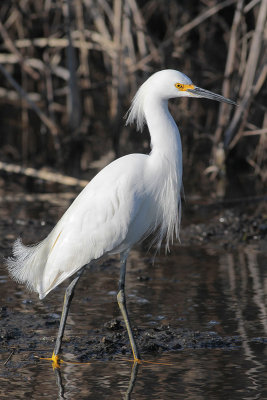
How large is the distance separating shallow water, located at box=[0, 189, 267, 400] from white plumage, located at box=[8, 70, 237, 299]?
1.92 feet

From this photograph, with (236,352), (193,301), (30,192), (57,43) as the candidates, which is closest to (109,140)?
(57,43)

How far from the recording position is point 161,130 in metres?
4.86

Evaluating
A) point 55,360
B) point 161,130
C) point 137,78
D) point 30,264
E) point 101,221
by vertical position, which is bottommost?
point 55,360

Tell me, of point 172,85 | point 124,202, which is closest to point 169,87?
point 172,85

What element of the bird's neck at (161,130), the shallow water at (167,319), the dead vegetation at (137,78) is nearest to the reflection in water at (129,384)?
the shallow water at (167,319)

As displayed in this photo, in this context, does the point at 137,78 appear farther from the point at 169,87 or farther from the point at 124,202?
the point at 124,202

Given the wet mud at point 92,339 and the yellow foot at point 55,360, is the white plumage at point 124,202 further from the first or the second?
the yellow foot at point 55,360

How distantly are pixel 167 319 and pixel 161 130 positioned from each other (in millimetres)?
1388

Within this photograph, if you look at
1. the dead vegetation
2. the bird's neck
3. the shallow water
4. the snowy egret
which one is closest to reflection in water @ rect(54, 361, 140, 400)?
the shallow water

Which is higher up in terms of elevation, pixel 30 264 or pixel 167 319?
pixel 30 264

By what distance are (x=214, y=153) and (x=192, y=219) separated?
2.23 metres

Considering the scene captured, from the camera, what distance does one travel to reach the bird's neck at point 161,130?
4863 mm

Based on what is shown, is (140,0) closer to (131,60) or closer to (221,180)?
(131,60)

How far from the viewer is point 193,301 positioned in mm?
5762
